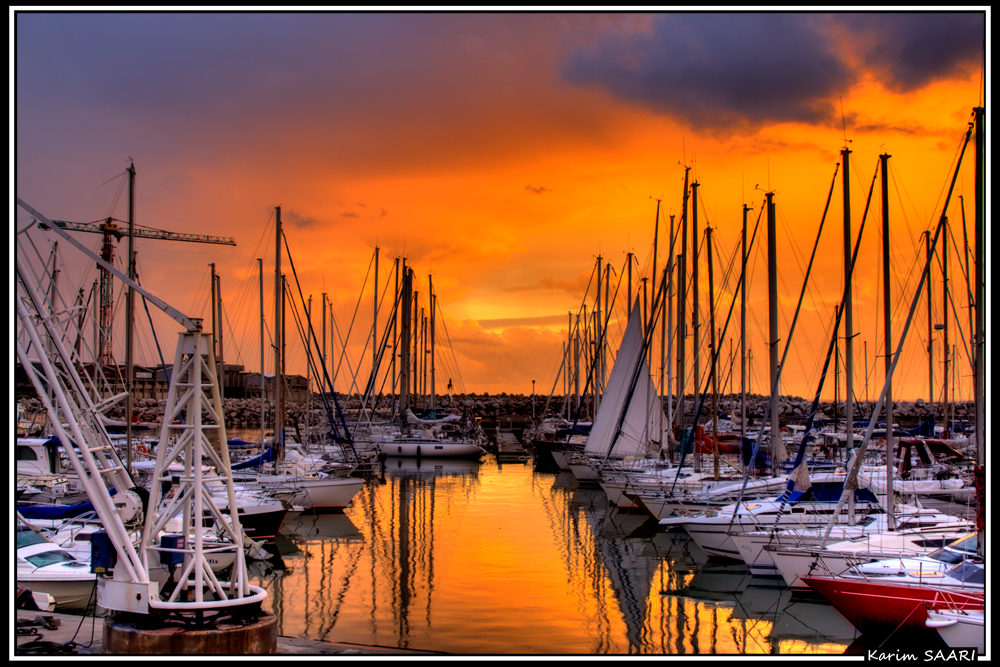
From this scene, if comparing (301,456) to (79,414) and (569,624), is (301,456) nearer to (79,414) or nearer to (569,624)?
(79,414)

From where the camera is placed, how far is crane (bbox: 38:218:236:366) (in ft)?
135

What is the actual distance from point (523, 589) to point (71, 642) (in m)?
12.4

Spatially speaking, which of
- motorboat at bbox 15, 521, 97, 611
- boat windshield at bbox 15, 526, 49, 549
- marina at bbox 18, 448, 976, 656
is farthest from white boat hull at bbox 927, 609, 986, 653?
boat windshield at bbox 15, 526, 49, 549

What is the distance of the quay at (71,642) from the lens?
599 inches

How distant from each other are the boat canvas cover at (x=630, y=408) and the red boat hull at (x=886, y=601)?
2267 centimetres

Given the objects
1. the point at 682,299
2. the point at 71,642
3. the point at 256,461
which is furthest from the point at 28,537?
the point at 682,299

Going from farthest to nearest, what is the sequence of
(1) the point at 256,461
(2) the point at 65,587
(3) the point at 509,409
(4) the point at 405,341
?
(3) the point at 509,409 → (4) the point at 405,341 → (1) the point at 256,461 → (2) the point at 65,587

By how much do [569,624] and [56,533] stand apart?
48.3ft

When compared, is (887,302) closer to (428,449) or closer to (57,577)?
(57,577)

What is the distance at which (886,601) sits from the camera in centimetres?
1814

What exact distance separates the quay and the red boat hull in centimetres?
887

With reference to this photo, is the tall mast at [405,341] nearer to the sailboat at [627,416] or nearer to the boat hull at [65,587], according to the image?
the sailboat at [627,416]

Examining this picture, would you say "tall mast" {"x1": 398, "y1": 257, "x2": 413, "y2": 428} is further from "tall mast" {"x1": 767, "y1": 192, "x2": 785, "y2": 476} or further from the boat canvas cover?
"tall mast" {"x1": 767, "y1": 192, "x2": 785, "y2": 476}

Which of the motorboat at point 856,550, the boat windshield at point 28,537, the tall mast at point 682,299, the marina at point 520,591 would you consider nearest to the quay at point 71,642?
the marina at point 520,591
